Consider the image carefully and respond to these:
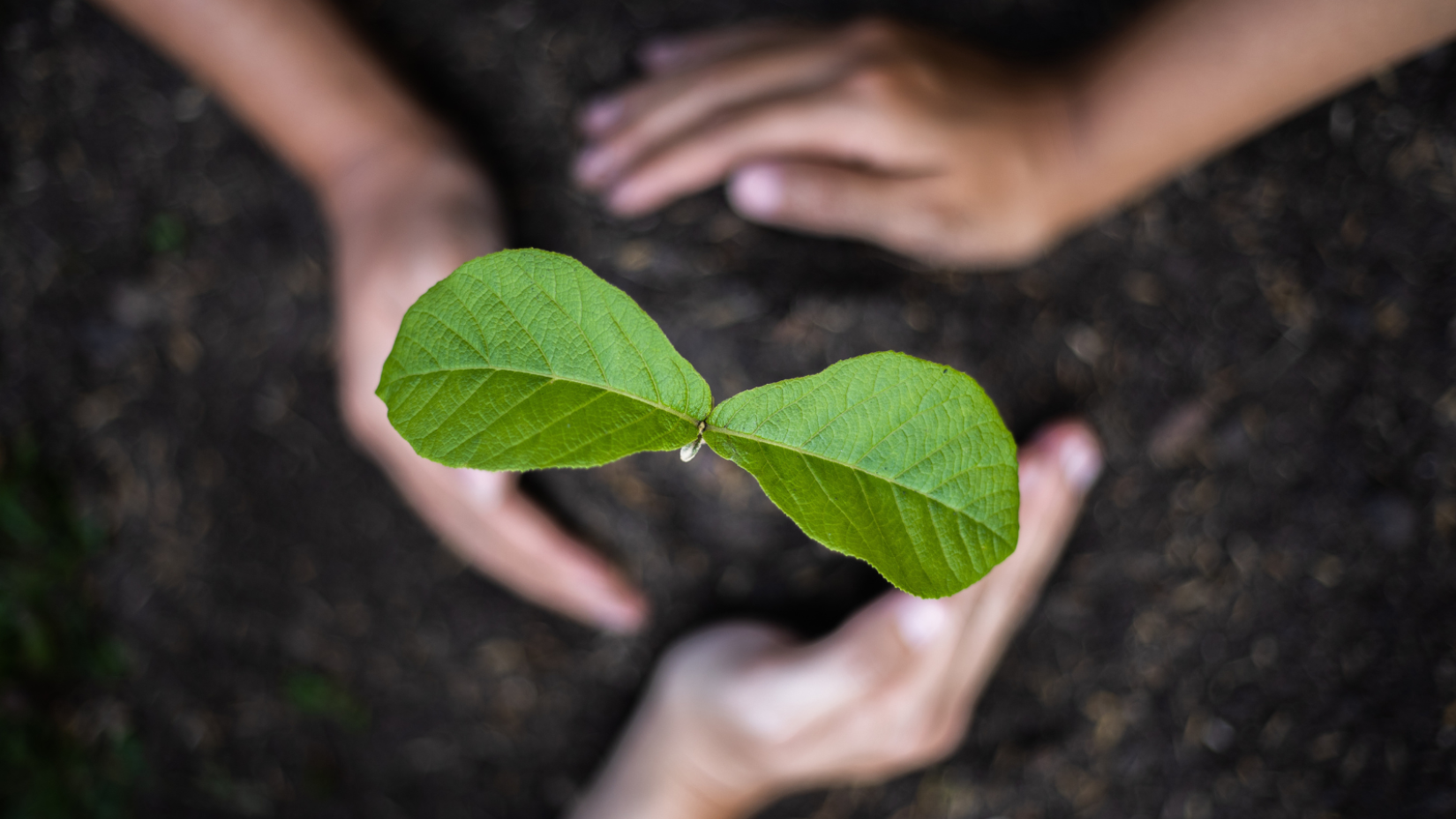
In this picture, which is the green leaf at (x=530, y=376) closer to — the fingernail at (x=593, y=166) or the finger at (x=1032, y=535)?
the fingernail at (x=593, y=166)

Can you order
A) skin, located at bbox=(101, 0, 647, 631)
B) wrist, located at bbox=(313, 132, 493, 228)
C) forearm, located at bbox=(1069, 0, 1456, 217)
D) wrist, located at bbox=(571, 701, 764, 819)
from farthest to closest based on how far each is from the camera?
wrist, located at bbox=(571, 701, 764, 819) → wrist, located at bbox=(313, 132, 493, 228) → skin, located at bbox=(101, 0, 647, 631) → forearm, located at bbox=(1069, 0, 1456, 217)

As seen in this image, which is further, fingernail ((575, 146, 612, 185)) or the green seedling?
fingernail ((575, 146, 612, 185))

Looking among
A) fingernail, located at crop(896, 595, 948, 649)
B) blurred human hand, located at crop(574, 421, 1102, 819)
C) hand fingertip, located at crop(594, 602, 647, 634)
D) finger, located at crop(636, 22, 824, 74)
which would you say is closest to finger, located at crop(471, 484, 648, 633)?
hand fingertip, located at crop(594, 602, 647, 634)

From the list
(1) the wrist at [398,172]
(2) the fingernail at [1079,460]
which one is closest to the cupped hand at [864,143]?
(1) the wrist at [398,172]

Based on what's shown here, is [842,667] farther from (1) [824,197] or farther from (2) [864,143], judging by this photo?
(2) [864,143]

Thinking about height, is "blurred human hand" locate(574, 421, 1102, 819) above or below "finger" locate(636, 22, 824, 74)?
below

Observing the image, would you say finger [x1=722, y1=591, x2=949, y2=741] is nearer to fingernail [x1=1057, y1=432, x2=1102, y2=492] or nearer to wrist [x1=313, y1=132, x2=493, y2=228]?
fingernail [x1=1057, y1=432, x2=1102, y2=492]
